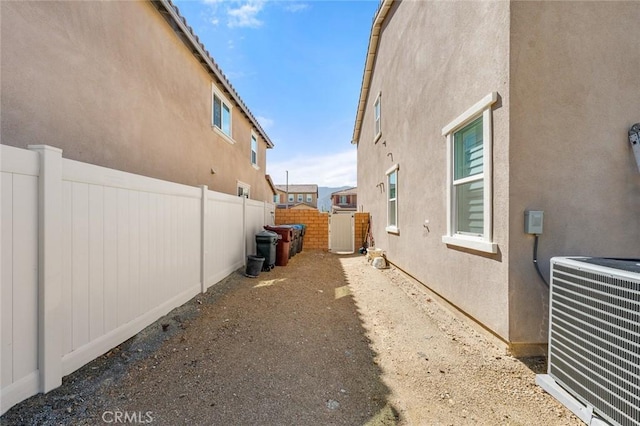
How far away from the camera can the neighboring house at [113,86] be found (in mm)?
3094

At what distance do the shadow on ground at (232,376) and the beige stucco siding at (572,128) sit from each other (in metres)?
2.18

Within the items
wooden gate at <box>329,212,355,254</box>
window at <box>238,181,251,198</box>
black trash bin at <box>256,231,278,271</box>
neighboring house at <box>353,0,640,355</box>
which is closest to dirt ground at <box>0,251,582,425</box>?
neighboring house at <box>353,0,640,355</box>

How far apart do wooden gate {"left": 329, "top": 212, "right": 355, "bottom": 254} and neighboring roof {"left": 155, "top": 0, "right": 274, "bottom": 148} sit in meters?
6.33

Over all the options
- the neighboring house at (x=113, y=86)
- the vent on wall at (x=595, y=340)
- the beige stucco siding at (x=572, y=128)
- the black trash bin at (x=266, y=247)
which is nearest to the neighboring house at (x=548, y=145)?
the beige stucco siding at (x=572, y=128)

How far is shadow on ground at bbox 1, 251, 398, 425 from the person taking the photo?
6.93 feet

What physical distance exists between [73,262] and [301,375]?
2473 millimetres

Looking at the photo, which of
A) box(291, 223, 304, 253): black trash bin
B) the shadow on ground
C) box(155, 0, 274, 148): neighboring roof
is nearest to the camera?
the shadow on ground

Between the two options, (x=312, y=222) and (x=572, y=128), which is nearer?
(x=572, y=128)

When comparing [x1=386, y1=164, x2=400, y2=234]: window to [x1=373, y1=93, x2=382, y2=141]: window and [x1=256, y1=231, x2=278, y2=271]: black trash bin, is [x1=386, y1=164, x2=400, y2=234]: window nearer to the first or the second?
[x1=373, y1=93, x2=382, y2=141]: window

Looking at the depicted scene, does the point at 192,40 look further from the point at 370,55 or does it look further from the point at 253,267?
the point at 370,55

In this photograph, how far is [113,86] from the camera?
4359mm

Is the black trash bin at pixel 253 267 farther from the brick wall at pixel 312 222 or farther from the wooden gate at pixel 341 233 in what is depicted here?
the wooden gate at pixel 341 233

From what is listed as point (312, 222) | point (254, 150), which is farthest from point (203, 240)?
point (254, 150)

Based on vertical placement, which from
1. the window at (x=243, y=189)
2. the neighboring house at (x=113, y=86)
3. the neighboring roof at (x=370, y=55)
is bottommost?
the window at (x=243, y=189)
